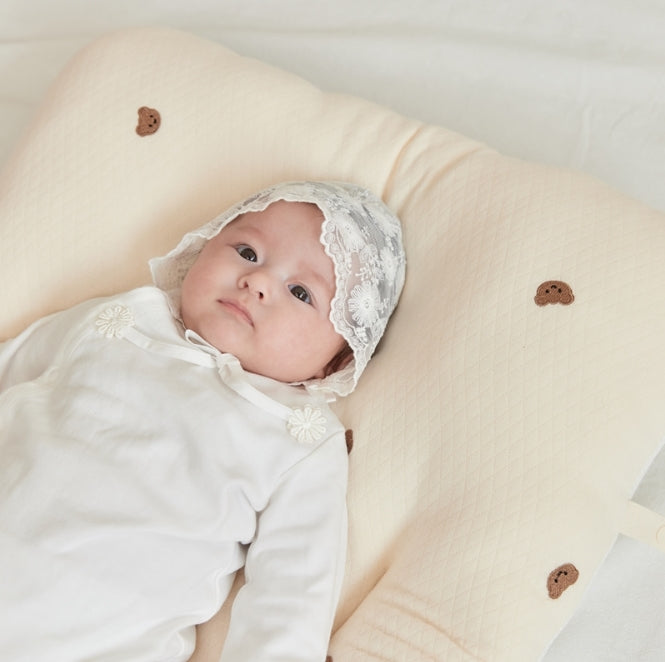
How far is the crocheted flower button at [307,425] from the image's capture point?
1355mm

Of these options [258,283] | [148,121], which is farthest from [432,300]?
[148,121]

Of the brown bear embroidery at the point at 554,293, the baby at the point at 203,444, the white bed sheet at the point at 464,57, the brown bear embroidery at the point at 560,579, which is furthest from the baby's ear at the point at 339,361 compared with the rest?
the white bed sheet at the point at 464,57

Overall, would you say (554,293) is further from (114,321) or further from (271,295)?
(114,321)

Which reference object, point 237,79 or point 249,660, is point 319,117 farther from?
point 249,660

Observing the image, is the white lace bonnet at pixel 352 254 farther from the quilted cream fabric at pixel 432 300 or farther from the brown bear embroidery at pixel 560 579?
the brown bear embroidery at pixel 560 579

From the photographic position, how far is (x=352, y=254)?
140cm

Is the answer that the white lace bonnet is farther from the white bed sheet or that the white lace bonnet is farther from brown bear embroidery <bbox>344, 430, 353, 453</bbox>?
the white bed sheet

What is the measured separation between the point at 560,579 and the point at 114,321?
705 millimetres

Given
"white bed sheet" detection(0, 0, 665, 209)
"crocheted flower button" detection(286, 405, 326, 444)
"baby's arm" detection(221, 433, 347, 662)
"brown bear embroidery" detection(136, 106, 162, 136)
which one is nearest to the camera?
"baby's arm" detection(221, 433, 347, 662)

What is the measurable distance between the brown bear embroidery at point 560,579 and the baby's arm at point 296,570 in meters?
0.27

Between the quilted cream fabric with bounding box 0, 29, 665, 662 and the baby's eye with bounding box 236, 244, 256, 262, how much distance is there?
0.21 metres

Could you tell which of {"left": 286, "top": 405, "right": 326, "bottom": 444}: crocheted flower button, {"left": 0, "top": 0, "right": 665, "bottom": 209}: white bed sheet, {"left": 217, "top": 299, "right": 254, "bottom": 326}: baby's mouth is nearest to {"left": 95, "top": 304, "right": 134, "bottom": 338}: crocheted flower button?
{"left": 217, "top": 299, "right": 254, "bottom": 326}: baby's mouth

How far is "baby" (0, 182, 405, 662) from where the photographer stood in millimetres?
1248

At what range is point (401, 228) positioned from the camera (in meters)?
1.55
